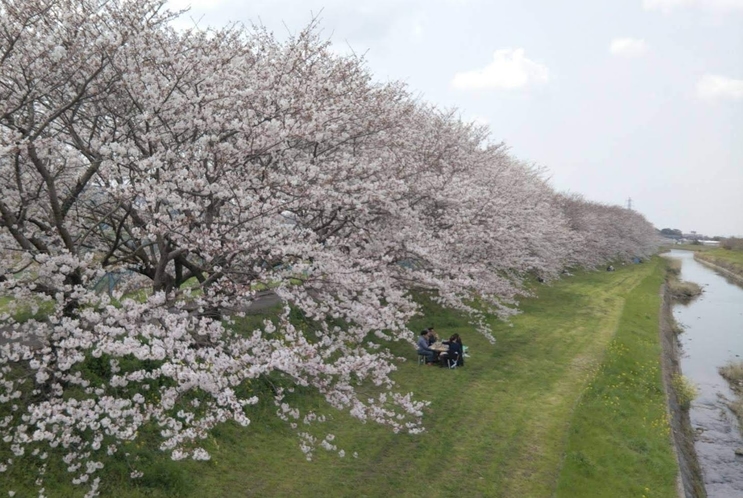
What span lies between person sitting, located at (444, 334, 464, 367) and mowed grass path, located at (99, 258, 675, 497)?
42cm

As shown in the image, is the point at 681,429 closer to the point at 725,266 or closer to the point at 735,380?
the point at 735,380

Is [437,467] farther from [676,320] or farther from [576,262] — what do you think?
[576,262]

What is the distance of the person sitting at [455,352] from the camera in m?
19.9

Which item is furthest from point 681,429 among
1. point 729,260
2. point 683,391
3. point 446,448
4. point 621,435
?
point 729,260

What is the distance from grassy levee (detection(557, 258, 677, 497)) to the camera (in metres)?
13.6

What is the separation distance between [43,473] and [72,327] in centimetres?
304

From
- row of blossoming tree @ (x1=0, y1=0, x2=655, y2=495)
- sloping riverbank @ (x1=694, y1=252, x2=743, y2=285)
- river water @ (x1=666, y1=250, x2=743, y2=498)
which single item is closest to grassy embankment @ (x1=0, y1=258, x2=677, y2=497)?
row of blossoming tree @ (x1=0, y1=0, x2=655, y2=495)

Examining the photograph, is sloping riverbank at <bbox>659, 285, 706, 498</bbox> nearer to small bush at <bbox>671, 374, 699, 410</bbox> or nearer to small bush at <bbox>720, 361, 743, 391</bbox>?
small bush at <bbox>671, 374, 699, 410</bbox>

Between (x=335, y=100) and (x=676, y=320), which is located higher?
(x=335, y=100)

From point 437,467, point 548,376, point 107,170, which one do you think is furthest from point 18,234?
point 548,376

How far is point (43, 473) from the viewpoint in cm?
923

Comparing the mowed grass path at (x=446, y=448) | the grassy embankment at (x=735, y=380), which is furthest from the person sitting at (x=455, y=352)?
the grassy embankment at (x=735, y=380)

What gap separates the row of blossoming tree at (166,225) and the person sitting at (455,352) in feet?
15.5

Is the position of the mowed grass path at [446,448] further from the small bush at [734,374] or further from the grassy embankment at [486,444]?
the small bush at [734,374]
